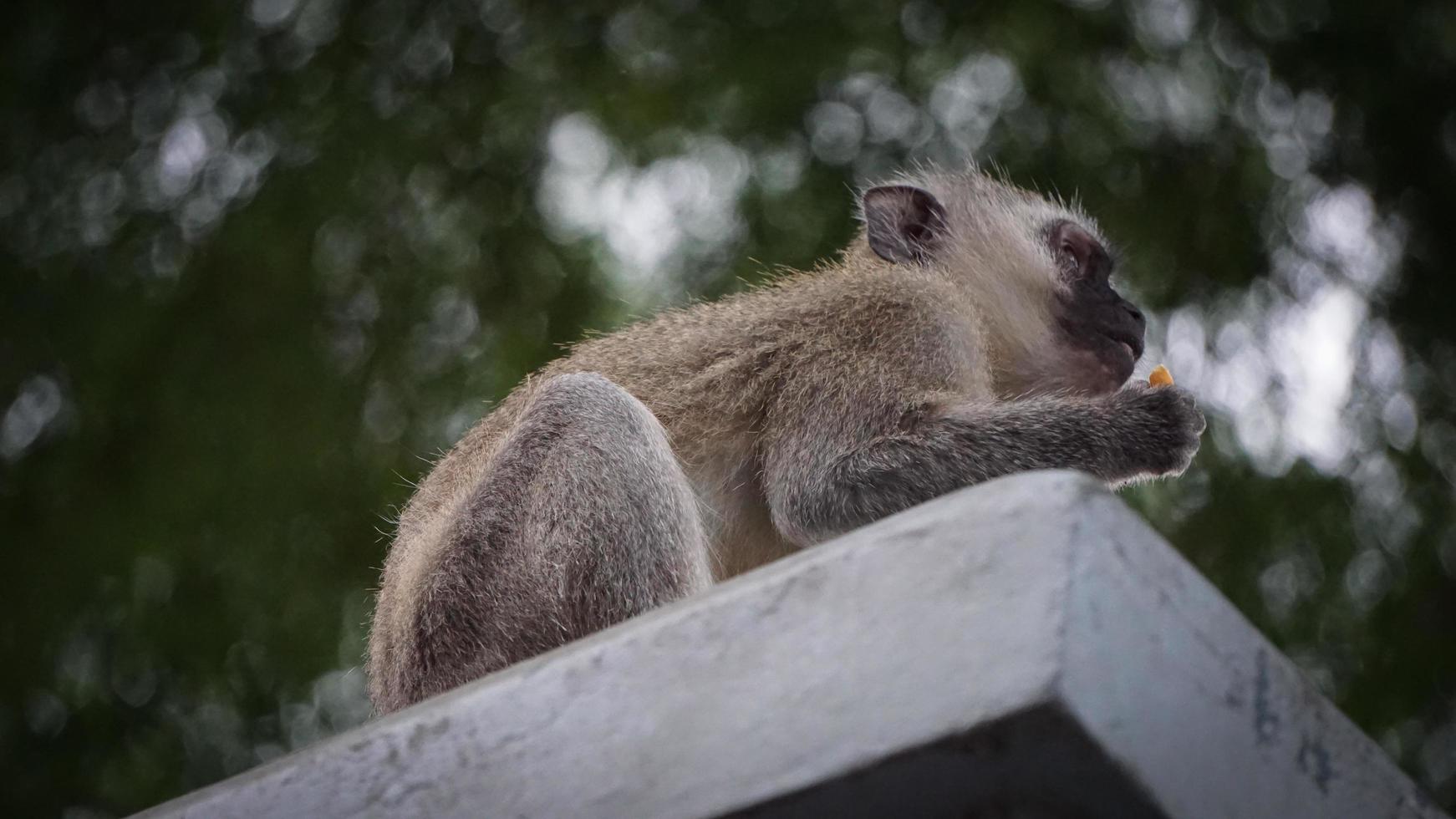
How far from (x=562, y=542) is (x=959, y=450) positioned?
3.14 ft

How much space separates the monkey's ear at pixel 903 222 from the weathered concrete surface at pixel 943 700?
232 cm

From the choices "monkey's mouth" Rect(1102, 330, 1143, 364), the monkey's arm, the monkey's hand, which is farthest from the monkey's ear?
the monkey's hand

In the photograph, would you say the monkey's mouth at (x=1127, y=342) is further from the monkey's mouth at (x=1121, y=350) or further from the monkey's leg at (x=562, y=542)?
the monkey's leg at (x=562, y=542)

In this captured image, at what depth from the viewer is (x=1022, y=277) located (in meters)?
4.58

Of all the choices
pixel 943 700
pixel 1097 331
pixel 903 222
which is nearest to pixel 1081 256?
pixel 1097 331

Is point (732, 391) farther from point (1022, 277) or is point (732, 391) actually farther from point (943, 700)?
point (943, 700)

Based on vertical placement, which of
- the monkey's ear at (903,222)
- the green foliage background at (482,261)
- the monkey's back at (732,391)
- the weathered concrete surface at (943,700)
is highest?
the weathered concrete surface at (943,700)

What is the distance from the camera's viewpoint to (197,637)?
613cm

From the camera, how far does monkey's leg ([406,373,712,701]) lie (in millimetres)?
3369

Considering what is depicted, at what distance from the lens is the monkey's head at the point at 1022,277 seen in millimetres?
4379

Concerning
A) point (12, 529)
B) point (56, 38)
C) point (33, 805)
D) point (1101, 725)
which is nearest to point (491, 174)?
point (56, 38)

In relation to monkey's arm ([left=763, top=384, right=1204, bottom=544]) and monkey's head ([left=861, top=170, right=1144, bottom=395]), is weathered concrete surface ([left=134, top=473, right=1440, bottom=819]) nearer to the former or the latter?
monkey's arm ([left=763, top=384, right=1204, bottom=544])

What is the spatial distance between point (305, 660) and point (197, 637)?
0.43 metres

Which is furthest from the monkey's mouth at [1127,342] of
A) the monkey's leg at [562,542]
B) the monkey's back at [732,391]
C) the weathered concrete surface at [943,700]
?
the weathered concrete surface at [943,700]
